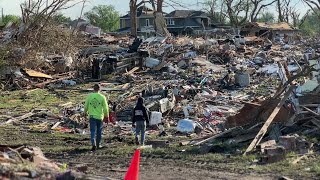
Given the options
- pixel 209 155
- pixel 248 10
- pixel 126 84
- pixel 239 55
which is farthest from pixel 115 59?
pixel 248 10

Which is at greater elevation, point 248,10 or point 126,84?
point 248,10

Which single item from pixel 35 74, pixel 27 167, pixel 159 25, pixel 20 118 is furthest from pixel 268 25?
pixel 27 167

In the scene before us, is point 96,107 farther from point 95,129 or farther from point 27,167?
point 27,167

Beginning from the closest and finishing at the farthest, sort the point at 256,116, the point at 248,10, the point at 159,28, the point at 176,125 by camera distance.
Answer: the point at 256,116 → the point at 176,125 → the point at 159,28 → the point at 248,10

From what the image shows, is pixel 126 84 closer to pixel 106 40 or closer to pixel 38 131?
A: pixel 38 131

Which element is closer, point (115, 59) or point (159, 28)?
point (115, 59)

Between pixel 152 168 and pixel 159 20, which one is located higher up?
pixel 159 20

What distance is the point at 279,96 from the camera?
49.9ft

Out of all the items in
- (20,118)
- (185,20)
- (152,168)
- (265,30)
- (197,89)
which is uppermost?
(185,20)

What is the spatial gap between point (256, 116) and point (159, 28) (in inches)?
1542

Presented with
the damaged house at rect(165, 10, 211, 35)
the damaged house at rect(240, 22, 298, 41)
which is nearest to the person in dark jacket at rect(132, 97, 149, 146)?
the damaged house at rect(240, 22, 298, 41)

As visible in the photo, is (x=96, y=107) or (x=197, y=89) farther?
(x=197, y=89)

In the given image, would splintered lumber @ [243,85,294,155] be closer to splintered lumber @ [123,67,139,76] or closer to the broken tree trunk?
splintered lumber @ [123,67,139,76]

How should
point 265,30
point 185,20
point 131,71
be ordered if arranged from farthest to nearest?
point 185,20 < point 265,30 < point 131,71
